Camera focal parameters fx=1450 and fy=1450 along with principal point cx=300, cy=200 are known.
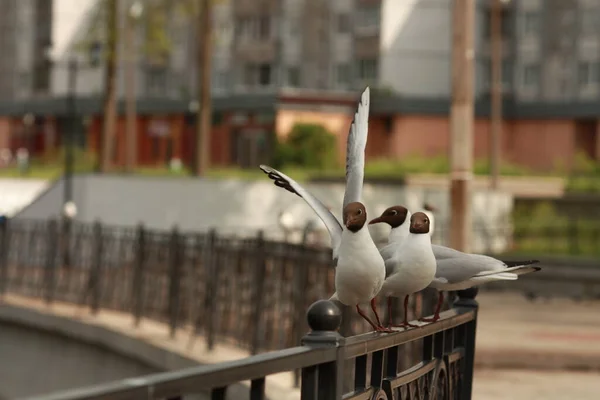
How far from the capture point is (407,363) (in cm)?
1222

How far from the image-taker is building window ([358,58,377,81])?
65000mm

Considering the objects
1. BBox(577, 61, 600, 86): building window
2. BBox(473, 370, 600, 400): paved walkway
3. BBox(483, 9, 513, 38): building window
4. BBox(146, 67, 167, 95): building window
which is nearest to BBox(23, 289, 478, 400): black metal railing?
BBox(473, 370, 600, 400): paved walkway

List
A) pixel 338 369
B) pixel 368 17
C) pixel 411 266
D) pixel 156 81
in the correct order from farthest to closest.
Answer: pixel 156 81 < pixel 368 17 < pixel 411 266 < pixel 338 369

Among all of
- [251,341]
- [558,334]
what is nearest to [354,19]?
[558,334]

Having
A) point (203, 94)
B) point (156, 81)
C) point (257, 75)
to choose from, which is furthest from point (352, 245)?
point (156, 81)

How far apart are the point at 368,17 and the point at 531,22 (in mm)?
7295

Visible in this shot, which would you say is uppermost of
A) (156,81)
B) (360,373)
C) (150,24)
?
(156,81)

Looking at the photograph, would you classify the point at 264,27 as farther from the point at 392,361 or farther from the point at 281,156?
the point at 392,361

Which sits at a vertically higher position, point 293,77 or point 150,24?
point 293,77

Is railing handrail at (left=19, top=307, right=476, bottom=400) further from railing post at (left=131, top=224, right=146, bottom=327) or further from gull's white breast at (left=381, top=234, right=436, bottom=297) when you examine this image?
railing post at (left=131, top=224, right=146, bottom=327)

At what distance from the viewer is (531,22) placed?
64.9 m

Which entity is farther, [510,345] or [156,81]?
[156,81]

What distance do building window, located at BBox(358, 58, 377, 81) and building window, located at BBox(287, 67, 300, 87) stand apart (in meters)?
4.15

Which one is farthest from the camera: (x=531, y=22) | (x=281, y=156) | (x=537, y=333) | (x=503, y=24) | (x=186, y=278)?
(x=503, y=24)
